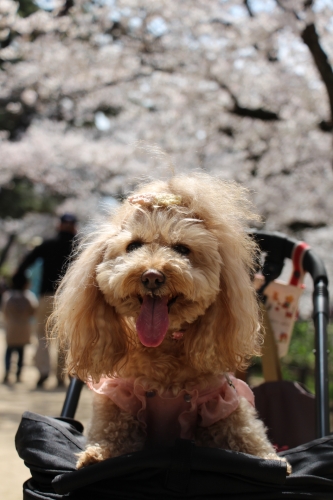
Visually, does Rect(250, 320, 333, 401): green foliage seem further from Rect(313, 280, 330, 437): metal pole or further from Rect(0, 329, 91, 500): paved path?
Rect(313, 280, 330, 437): metal pole

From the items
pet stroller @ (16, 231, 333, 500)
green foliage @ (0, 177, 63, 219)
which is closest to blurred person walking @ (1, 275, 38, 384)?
pet stroller @ (16, 231, 333, 500)

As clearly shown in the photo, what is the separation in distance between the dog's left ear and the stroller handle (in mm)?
451

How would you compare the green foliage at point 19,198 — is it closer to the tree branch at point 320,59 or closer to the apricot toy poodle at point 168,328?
the tree branch at point 320,59

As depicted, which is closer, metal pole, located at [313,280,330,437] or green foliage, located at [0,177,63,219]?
metal pole, located at [313,280,330,437]

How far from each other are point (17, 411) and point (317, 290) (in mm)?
3833

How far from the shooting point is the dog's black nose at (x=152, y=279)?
165cm

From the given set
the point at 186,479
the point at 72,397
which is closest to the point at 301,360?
the point at 72,397

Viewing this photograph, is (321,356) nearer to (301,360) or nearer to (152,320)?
(152,320)

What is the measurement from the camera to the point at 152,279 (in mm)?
1659

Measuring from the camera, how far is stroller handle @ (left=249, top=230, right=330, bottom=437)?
2117 mm

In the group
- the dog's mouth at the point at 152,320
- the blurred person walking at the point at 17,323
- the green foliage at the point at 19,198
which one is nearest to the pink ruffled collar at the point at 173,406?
the dog's mouth at the point at 152,320

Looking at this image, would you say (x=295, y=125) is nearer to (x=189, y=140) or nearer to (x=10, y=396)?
(x=189, y=140)

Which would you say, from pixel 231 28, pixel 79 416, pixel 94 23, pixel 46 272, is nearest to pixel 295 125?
pixel 231 28

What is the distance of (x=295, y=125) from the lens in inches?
321
